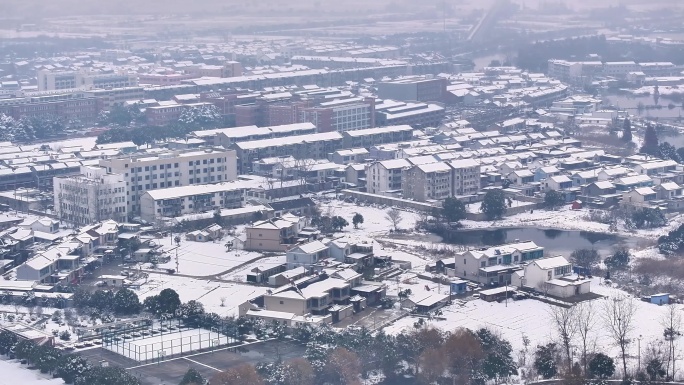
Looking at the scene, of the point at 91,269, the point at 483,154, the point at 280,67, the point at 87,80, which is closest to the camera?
the point at 91,269

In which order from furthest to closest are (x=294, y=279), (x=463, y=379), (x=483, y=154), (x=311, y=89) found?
(x=311, y=89)
(x=483, y=154)
(x=294, y=279)
(x=463, y=379)

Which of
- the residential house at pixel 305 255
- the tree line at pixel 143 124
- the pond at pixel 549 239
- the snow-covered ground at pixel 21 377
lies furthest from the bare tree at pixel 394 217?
the snow-covered ground at pixel 21 377

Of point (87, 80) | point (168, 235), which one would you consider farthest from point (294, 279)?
point (87, 80)

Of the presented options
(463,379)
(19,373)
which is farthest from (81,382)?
(463,379)

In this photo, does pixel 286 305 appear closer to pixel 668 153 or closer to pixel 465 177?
pixel 465 177

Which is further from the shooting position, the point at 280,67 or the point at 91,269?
the point at 280,67

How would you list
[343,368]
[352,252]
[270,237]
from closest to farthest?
1. [343,368]
2. [352,252]
3. [270,237]

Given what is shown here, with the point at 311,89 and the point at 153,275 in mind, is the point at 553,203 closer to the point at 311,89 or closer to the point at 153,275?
the point at 153,275

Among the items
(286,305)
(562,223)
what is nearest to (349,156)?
(562,223)
